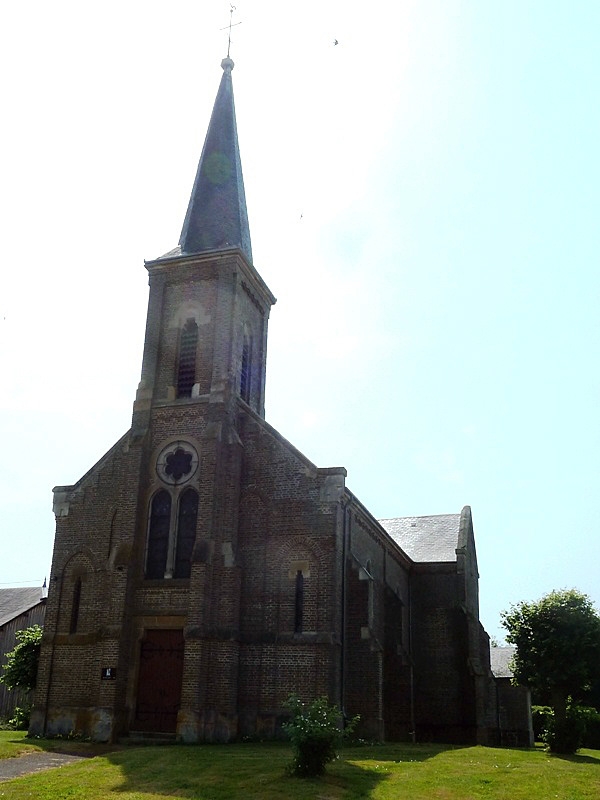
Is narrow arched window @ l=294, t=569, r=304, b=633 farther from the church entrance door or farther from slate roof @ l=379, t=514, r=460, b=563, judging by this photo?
slate roof @ l=379, t=514, r=460, b=563

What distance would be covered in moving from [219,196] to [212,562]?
14.6 metres

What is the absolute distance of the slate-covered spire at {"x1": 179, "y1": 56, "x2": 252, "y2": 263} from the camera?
29531 millimetres

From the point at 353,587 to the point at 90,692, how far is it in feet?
28.7

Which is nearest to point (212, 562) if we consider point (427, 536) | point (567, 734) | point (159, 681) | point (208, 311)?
point (159, 681)

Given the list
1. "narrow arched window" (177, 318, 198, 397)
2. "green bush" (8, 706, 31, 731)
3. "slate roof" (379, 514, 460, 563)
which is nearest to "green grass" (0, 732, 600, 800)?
"green bush" (8, 706, 31, 731)

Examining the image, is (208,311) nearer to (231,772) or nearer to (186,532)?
(186,532)

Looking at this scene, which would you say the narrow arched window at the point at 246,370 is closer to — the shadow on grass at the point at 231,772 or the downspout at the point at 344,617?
the downspout at the point at 344,617

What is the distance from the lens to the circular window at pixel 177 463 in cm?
2589

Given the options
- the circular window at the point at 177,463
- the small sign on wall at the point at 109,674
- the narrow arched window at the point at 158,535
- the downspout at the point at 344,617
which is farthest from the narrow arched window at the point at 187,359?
the small sign on wall at the point at 109,674

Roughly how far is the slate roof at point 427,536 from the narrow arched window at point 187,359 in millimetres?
14210

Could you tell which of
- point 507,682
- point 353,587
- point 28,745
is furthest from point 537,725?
point 28,745

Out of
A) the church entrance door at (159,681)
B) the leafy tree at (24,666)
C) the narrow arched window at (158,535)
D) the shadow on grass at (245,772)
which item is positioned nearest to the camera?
the shadow on grass at (245,772)

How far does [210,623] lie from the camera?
23344 millimetres

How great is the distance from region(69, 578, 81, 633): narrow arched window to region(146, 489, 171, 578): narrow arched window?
108 inches
